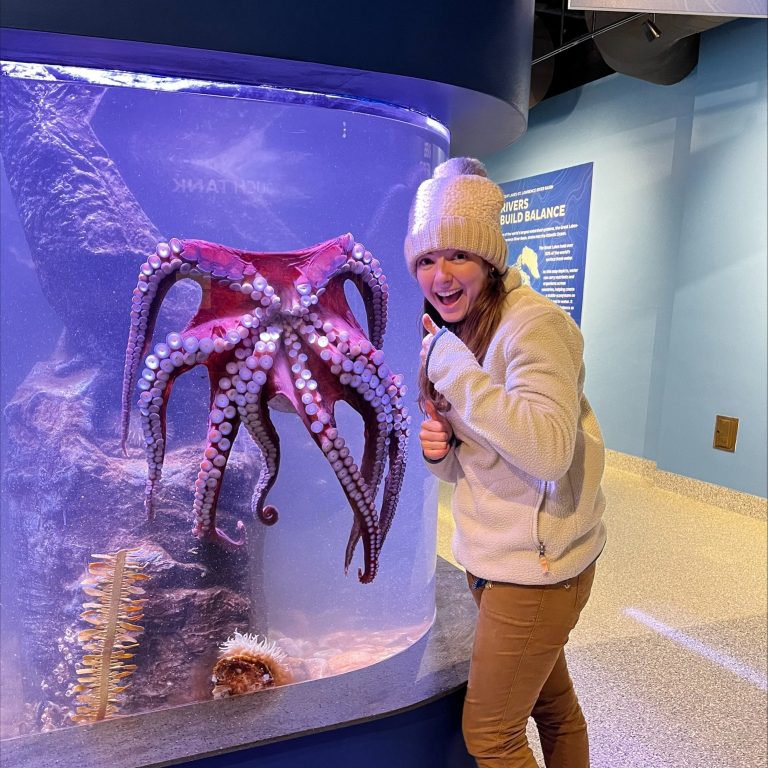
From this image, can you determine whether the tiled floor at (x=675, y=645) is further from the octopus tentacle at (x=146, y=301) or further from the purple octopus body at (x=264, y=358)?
the octopus tentacle at (x=146, y=301)

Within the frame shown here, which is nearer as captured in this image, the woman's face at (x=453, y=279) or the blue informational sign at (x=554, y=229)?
the woman's face at (x=453, y=279)

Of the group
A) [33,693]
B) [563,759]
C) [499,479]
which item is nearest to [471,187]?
[499,479]

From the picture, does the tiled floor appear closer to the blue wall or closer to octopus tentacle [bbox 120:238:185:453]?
the blue wall

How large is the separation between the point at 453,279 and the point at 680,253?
3922 mm

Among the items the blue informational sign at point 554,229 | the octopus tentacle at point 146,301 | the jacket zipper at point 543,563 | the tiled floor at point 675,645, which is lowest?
the tiled floor at point 675,645

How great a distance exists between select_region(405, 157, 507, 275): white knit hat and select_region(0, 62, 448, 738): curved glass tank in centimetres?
38

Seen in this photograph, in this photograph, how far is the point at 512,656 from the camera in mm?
1290

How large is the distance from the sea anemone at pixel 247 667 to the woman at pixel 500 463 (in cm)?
62

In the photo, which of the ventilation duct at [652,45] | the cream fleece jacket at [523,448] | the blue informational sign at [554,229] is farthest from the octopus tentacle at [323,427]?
the blue informational sign at [554,229]

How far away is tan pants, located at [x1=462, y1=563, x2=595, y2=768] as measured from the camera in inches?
50.6

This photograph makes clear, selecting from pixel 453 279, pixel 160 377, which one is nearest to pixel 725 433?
pixel 453 279

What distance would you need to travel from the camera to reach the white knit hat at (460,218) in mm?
1261

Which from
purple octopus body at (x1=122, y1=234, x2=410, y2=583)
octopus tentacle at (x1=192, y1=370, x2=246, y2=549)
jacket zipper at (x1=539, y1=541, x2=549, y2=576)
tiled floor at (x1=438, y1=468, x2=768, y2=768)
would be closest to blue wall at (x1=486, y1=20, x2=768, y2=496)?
tiled floor at (x1=438, y1=468, x2=768, y2=768)

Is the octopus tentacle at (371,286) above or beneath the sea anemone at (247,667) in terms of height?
above
